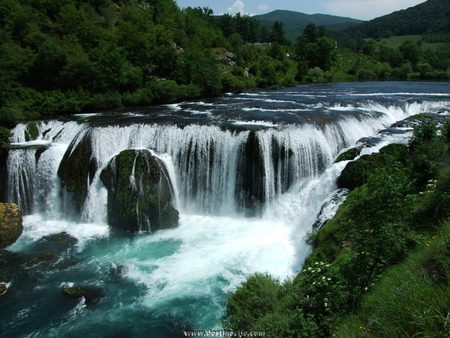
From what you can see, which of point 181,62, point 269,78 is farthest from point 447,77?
point 181,62

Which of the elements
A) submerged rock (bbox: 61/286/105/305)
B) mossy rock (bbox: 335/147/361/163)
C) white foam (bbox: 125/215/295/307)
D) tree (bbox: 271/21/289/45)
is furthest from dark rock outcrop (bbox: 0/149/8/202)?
tree (bbox: 271/21/289/45)

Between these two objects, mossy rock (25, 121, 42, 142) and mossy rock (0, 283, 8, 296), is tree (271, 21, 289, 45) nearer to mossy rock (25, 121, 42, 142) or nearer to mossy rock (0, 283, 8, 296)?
mossy rock (25, 121, 42, 142)

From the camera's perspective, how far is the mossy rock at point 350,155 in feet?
56.5

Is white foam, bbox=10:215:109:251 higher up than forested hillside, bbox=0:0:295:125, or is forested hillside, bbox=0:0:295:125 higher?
forested hillside, bbox=0:0:295:125

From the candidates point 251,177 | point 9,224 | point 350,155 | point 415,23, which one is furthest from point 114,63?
point 415,23

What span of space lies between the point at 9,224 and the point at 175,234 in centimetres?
764

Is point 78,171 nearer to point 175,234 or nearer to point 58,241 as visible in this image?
point 58,241

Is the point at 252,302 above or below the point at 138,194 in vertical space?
below

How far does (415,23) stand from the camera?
163875 millimetres

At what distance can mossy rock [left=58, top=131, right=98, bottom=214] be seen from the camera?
62.8 feet

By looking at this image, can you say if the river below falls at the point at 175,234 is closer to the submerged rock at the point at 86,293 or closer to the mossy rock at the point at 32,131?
the submerged rock at the point at 86,293

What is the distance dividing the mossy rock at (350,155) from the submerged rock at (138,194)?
8.51 metres

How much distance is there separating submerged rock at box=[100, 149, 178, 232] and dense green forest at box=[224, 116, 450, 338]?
8370mm

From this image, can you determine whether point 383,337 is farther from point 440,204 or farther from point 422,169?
point 422,169
